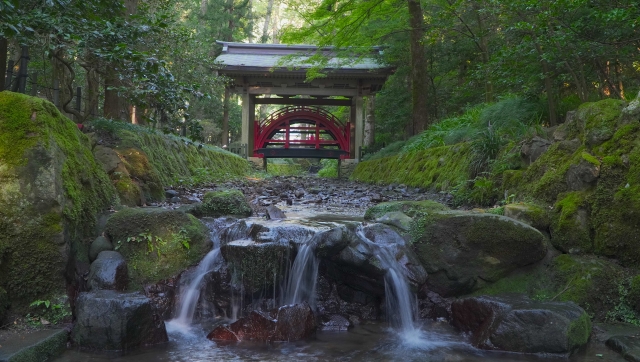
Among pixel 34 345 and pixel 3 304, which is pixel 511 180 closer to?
pixel 34 345

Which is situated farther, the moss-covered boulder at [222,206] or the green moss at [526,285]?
the moss-covered boulder at [222,206]

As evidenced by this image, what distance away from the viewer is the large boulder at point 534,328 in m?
3.34

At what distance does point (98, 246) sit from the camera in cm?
423

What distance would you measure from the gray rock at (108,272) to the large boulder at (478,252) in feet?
9.08

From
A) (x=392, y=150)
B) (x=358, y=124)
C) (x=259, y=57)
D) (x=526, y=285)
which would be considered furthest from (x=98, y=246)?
(x=259, y=57)

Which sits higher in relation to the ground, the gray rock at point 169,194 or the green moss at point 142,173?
the green moss at point 142,173

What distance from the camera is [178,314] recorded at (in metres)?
4.20

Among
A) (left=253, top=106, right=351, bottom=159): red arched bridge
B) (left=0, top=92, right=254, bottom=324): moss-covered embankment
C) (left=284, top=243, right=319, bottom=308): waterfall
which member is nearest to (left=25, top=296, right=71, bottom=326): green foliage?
(left=0, top=92, right=254, bottom=324): moss-covered embankment

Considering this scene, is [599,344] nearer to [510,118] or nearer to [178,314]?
[178,314]

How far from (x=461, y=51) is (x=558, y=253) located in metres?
11.4

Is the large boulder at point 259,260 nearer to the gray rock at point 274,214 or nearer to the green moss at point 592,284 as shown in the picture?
the gray rock at point 274,214

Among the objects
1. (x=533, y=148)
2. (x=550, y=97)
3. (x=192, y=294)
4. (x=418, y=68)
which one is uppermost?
(x=418, y=68)

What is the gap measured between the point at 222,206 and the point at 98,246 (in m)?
1.89

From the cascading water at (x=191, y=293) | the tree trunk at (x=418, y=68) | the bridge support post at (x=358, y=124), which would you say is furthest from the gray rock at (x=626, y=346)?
the bridge support post at (x=358, y=124)
